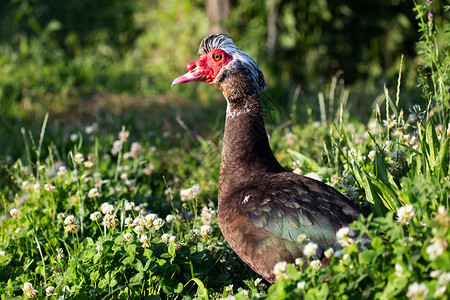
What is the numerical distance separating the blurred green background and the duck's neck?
2877mm

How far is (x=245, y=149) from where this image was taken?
285 centimetres

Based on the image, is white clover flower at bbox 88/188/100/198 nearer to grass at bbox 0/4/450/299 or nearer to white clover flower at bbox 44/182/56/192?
grass at bbox 0/4/450/299

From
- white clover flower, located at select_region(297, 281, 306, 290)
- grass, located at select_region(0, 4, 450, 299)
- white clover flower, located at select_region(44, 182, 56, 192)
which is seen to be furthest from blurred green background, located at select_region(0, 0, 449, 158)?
white clover flower, located at select_region(297, 281, 306, 290)

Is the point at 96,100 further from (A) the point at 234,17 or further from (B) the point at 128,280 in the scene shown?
(B) the point at 128,280

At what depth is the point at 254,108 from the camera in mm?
2898

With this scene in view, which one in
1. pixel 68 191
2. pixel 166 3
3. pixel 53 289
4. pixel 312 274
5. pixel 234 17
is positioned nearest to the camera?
pixel 312 274

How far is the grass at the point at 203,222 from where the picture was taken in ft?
6.07

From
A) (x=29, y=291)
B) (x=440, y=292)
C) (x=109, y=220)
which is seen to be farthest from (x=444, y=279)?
(x=29, y=291)

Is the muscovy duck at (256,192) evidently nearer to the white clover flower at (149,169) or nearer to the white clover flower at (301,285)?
the white clover flower at (301,285)

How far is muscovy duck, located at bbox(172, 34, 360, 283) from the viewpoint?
2368 millimetres

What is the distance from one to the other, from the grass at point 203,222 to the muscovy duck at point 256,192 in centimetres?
19

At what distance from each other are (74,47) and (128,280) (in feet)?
27.5

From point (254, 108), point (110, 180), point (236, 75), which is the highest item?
point (236, 75)

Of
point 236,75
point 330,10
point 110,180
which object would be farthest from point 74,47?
point 236,75
